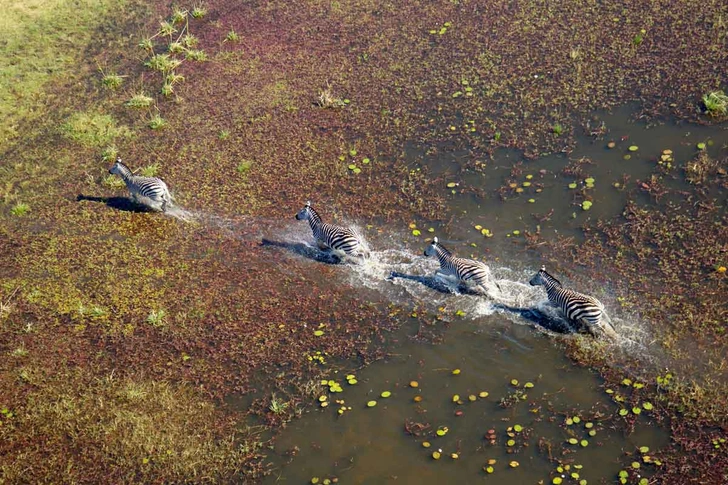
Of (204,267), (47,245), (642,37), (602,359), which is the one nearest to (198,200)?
(204,267)

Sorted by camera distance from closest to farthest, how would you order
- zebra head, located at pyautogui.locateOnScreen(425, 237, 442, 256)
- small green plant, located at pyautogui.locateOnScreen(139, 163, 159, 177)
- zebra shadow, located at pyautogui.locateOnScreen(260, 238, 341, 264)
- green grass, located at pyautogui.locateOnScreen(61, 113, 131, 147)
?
zebra head, located at pyautogui.locateOnScreen(425, 237, 442, 256) → zebra shadow, located at pyautogui.locateOnScreen(260, 238, 341, 264) → small green plant, located at pyautogui.locateOnScreen(139, 163, 159, 177) → green grass, located at pyautogui.locateOnScreen(61, 113, 131, 147)

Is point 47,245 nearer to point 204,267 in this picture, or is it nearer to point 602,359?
point 204,267

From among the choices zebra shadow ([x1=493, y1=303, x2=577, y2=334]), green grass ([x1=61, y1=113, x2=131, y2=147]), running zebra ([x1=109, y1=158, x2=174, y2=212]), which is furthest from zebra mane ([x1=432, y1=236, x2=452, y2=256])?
green grass ([x1=61, y1=113, x2=131, y2=147])

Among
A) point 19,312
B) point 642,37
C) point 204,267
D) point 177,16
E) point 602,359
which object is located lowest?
point 19,312

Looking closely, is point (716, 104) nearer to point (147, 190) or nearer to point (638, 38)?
point (638, 38)

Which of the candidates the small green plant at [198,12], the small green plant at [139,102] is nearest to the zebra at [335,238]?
the small green plant at [139,102]

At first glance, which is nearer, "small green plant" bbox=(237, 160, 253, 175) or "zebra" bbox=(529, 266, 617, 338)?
"zebra" bbox=(529, 266, 617, 338)

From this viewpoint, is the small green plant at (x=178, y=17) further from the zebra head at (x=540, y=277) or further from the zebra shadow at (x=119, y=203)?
the zebra head at (x=540, y=277)

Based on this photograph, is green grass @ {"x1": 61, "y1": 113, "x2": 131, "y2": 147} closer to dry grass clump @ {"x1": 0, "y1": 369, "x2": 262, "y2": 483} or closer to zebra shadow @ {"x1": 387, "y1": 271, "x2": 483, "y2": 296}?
dry grass clump @ {"x1": 0, "y1": 369, "x2": 262, "y2": 483}
